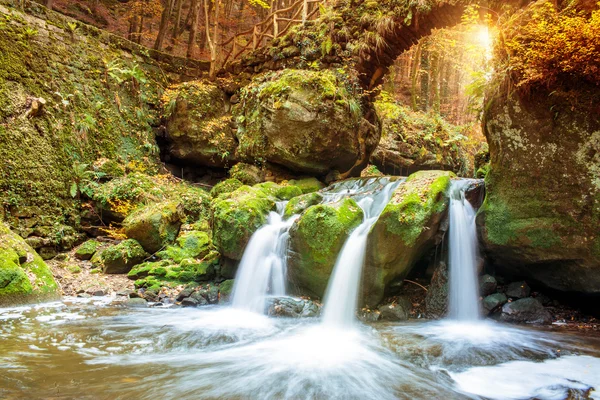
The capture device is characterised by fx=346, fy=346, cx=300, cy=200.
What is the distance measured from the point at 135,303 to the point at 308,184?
18.0 ft

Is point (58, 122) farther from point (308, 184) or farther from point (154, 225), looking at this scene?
point (308, 184)

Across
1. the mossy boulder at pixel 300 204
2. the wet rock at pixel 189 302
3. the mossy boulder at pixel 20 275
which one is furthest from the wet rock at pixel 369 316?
the mossy boulder at pixel 20 275

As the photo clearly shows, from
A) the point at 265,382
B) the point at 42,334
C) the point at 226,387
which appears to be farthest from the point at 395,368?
the point at 42,334

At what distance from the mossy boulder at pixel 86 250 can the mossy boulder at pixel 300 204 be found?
4.69m

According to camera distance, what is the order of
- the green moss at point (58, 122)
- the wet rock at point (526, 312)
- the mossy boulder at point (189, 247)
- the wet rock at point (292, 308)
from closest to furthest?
1. the wet rock at point (526, 312)
2. the wet rock at point (292, 308)
3. the green moss at point (58, 122)
4. the mossy boulder at point (189, 247)

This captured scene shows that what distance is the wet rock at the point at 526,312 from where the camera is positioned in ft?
17.5

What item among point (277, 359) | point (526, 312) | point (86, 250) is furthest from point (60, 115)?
point (526, 312)

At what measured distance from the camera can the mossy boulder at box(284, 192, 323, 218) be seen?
7.55m

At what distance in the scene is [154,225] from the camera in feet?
27.0

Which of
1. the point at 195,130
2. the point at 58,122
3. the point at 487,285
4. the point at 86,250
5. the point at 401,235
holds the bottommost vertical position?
the point at 487,285

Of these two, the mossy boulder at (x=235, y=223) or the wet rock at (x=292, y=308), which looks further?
the mossy boulder at (x=235, y=223)

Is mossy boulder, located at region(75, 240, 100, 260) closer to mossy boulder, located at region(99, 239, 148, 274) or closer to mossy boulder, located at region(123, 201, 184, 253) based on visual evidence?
mossy boulder, located at region(99, 239, 148, 274)

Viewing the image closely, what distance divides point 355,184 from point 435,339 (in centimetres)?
516

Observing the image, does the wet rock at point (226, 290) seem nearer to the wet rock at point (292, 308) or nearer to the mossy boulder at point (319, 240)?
the wet rock at point (292, 308)
